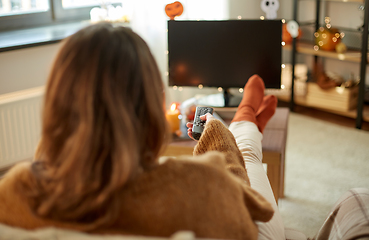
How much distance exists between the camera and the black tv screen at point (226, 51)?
1.82 m

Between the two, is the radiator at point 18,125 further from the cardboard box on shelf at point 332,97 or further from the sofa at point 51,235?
the cardboard box on shelf at point 332,97

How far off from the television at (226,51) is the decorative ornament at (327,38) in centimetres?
120

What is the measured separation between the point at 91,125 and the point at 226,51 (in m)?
1.30

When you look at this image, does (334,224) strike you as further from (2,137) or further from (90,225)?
(2,137)

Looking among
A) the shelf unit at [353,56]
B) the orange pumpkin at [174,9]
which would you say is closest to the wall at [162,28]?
the shelf unit at [353,56]

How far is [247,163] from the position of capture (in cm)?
129

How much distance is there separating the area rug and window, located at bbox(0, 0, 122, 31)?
4.98 ft

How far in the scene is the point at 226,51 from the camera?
73.1 inches

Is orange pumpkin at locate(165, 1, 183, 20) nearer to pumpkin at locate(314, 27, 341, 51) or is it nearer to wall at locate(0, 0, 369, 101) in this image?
wall at locate(0, 0, 369, 101)

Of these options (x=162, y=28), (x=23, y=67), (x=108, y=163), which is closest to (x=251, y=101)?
(x=108, y=163)

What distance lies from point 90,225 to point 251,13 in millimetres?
2771

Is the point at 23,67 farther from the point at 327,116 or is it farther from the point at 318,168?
the point at 327,116

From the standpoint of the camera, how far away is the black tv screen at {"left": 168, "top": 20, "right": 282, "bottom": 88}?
1822 mm

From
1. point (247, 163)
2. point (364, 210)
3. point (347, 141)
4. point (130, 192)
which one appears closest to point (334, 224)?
point (364, 210)
